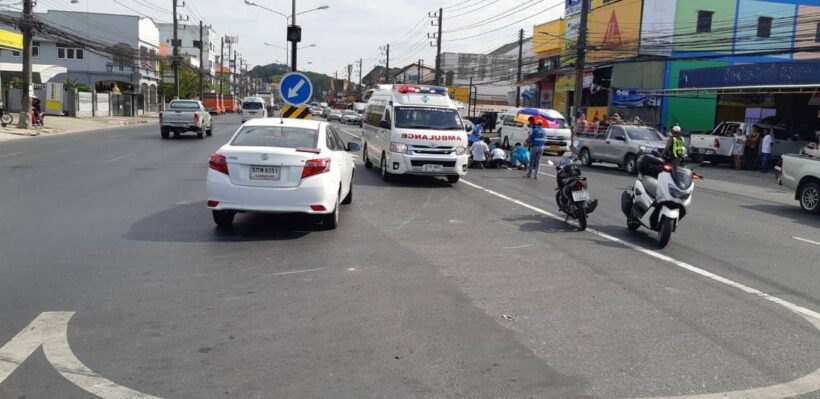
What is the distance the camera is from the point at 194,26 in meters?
123

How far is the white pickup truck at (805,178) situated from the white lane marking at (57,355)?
14.0 m

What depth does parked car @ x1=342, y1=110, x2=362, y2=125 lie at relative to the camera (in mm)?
63594

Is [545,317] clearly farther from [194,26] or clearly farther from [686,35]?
[194,26]

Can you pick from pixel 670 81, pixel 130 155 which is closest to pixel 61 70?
pixel 130 155

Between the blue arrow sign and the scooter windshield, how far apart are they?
8.84 m

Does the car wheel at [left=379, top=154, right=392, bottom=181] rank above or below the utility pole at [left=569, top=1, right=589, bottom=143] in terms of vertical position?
below

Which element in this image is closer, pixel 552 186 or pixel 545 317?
pixel 545 317

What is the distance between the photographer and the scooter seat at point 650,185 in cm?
995

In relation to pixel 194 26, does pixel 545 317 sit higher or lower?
lower

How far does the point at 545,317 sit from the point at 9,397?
158 inches

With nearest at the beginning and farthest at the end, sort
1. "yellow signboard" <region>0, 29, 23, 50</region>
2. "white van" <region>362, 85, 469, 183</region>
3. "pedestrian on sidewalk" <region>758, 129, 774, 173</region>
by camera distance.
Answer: "white van" <region>362, 85, 469, 183</region>, "pedestrian on sidewalk" <region>758, 129, 774, 173</region>, "yellow signboard" <region>0, 29, 23, 50</region>

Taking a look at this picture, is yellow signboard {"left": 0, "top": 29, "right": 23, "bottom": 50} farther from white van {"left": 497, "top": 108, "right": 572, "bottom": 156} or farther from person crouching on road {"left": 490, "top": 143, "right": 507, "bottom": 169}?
person crouching on road {"left": 490, "top": 143, "right": 507, "bottom": 169}

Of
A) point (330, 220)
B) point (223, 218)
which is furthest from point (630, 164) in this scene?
point (223, 218)

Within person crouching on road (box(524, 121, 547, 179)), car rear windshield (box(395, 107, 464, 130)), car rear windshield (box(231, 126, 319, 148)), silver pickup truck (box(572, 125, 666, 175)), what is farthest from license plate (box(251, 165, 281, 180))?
silver pickup truck (box(572, 125, 666, 175))
